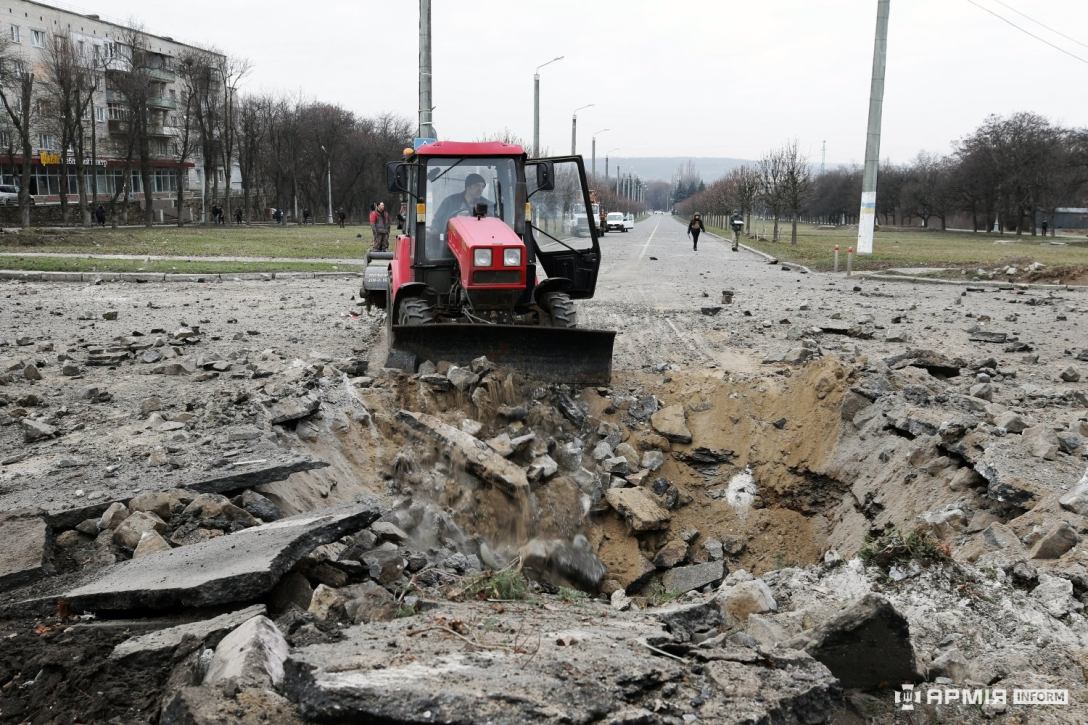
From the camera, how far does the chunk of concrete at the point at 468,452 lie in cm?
711

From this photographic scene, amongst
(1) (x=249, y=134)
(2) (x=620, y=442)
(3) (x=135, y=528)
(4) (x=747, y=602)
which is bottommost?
(4) (x=747, y=602)

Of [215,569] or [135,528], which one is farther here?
[135,528]

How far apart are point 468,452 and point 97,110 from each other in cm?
7249

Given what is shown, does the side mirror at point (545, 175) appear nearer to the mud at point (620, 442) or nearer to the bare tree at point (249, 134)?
the mud at point (620, 442)

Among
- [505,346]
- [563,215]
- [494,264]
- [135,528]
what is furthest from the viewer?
[563,215]

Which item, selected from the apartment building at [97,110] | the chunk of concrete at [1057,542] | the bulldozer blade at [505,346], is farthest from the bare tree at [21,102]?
the chunk of concrete at [1057,542]

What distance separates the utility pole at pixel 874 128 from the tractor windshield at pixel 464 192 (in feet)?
69.1

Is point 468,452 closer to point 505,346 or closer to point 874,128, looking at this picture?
Result: point 505,346

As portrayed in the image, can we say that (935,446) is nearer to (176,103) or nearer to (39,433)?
(39,433)

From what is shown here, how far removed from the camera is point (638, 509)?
7.31 metres

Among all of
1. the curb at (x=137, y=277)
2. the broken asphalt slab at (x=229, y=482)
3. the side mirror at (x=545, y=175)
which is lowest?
the broken asphalt slab at (x=229, y=482)

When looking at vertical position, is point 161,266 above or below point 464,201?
below

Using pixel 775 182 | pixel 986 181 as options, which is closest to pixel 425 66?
pixel 775 182

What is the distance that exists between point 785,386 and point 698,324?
440 cm
